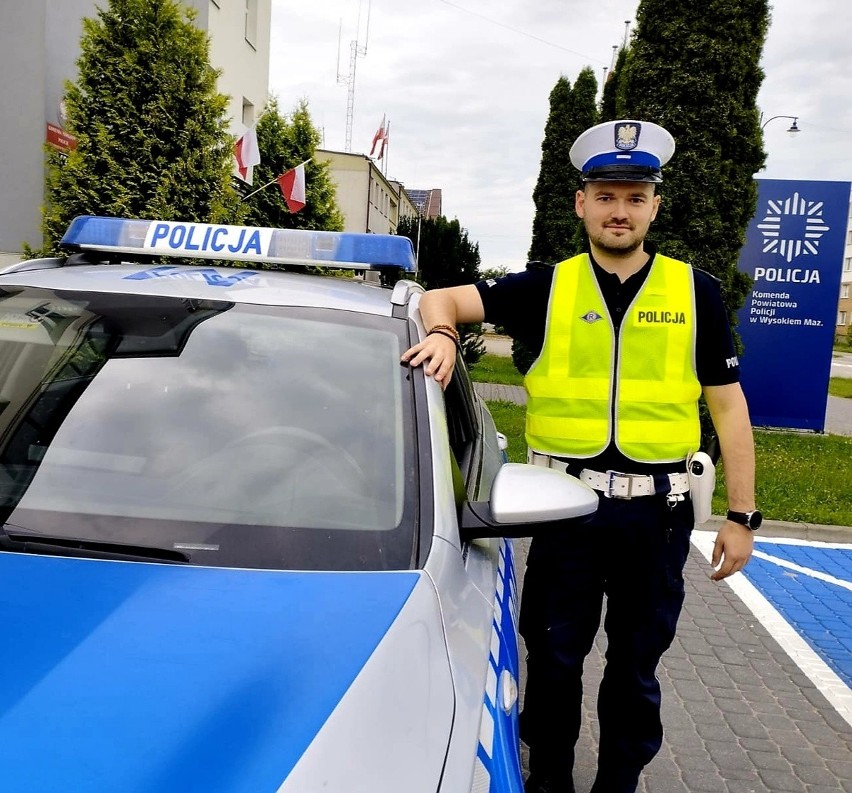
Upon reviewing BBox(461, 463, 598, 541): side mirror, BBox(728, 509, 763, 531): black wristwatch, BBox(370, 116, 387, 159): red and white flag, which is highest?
BBox(370, 116, 387, 159): red and white flag

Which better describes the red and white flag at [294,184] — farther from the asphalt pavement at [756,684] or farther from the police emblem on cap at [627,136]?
the police emblem on cap at [627,136]

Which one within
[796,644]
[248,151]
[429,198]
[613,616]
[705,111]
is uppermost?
[429,198]

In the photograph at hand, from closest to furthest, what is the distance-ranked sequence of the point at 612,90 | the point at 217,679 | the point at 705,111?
the point at 217,679 → the point at 705,111 → the point at 612,90

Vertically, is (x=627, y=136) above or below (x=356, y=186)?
below

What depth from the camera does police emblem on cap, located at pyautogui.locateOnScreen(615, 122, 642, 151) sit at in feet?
8.20

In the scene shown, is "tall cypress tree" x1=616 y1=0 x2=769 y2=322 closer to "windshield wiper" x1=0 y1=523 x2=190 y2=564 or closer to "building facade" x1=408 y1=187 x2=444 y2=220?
"windshield wiper" x1=0 y1=523 x2=190 y2=564

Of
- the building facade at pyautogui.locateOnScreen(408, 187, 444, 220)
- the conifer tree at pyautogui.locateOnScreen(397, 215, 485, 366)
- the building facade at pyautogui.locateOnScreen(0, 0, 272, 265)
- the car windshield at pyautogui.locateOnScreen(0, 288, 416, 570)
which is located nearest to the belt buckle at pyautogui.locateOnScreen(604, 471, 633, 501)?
the car windshield at pyautogui.locateOnScreen(0, 288, 416, 570)

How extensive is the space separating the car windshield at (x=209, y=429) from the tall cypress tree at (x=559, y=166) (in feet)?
63.0

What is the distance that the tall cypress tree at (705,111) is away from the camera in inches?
362

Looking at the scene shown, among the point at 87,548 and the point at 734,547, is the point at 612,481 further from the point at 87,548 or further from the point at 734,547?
the point at 87,548

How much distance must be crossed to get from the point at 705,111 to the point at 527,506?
344 inches

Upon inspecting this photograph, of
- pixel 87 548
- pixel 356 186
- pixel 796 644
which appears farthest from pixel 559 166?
pixel 356 186

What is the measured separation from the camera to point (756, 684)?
3893mm

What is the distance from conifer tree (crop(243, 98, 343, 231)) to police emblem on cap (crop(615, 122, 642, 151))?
13759 millimetres
